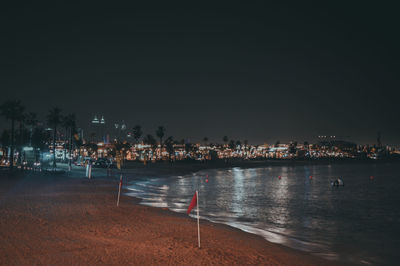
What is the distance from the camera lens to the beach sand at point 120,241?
9070mm

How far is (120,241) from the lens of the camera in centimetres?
1092

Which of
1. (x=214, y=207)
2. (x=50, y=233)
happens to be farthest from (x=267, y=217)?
(x=50, y=233)

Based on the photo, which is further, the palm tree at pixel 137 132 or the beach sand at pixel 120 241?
the palm tree at pixel 137 132

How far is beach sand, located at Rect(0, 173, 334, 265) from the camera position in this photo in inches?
357

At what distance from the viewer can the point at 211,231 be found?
1374cm

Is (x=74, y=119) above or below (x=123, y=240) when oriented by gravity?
above

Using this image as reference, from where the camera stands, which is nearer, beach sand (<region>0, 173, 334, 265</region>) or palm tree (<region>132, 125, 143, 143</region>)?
beach sand (<region>0, 173, 334, 265</region>)

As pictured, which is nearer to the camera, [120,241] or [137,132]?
[120,241]

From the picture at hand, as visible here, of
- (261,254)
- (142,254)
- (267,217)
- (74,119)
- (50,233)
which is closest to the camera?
(142,254)

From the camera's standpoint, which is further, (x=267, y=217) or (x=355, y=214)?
(x=355, y=214)

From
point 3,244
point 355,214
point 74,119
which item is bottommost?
point 355,214

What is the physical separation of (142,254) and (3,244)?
12.9 feet

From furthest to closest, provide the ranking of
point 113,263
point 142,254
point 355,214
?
point 355,214 < point 142,254 < point 113,263

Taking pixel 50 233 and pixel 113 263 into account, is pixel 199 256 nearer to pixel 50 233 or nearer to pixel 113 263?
pixel 113 263
